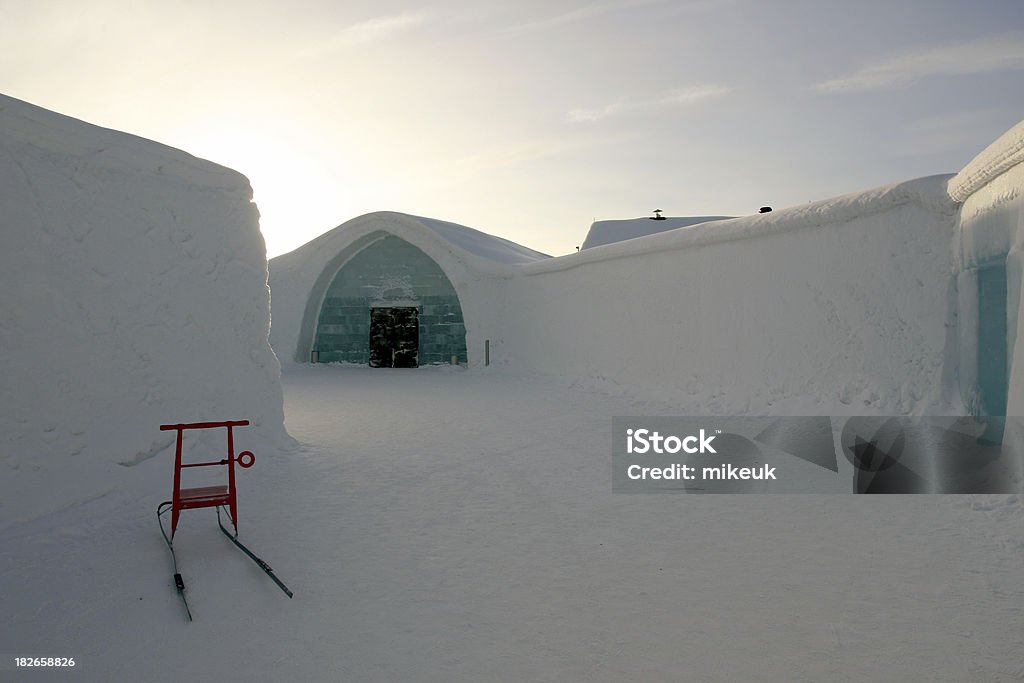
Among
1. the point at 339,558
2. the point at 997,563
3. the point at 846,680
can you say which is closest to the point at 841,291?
the point at 997,563

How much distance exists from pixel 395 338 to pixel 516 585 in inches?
588

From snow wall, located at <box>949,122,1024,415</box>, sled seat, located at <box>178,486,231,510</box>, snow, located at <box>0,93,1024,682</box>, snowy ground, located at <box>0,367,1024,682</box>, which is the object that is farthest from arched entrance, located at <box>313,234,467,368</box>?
sled seat, located at <box>178,486,231,510</box>

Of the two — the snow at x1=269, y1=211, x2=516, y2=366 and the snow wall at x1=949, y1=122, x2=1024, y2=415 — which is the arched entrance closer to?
the snow at x1=269, y1=211, x2=516, y2=366

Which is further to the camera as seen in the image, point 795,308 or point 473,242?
point 473,242

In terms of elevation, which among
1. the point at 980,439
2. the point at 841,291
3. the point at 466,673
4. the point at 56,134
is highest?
the point at 56,134

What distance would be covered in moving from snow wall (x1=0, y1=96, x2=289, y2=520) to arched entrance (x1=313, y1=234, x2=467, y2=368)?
36.9 ft

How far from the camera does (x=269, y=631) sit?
3.04 metres

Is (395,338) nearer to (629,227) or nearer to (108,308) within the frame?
(629,227)

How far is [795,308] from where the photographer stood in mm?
7445

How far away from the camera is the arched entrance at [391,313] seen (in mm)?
17922

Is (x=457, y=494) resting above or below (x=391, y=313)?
below

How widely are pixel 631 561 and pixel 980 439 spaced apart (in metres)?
3.59

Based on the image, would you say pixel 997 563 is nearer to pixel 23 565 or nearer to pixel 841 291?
pixel 841 291

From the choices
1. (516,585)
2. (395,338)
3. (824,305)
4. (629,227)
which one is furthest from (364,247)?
(516,585)
